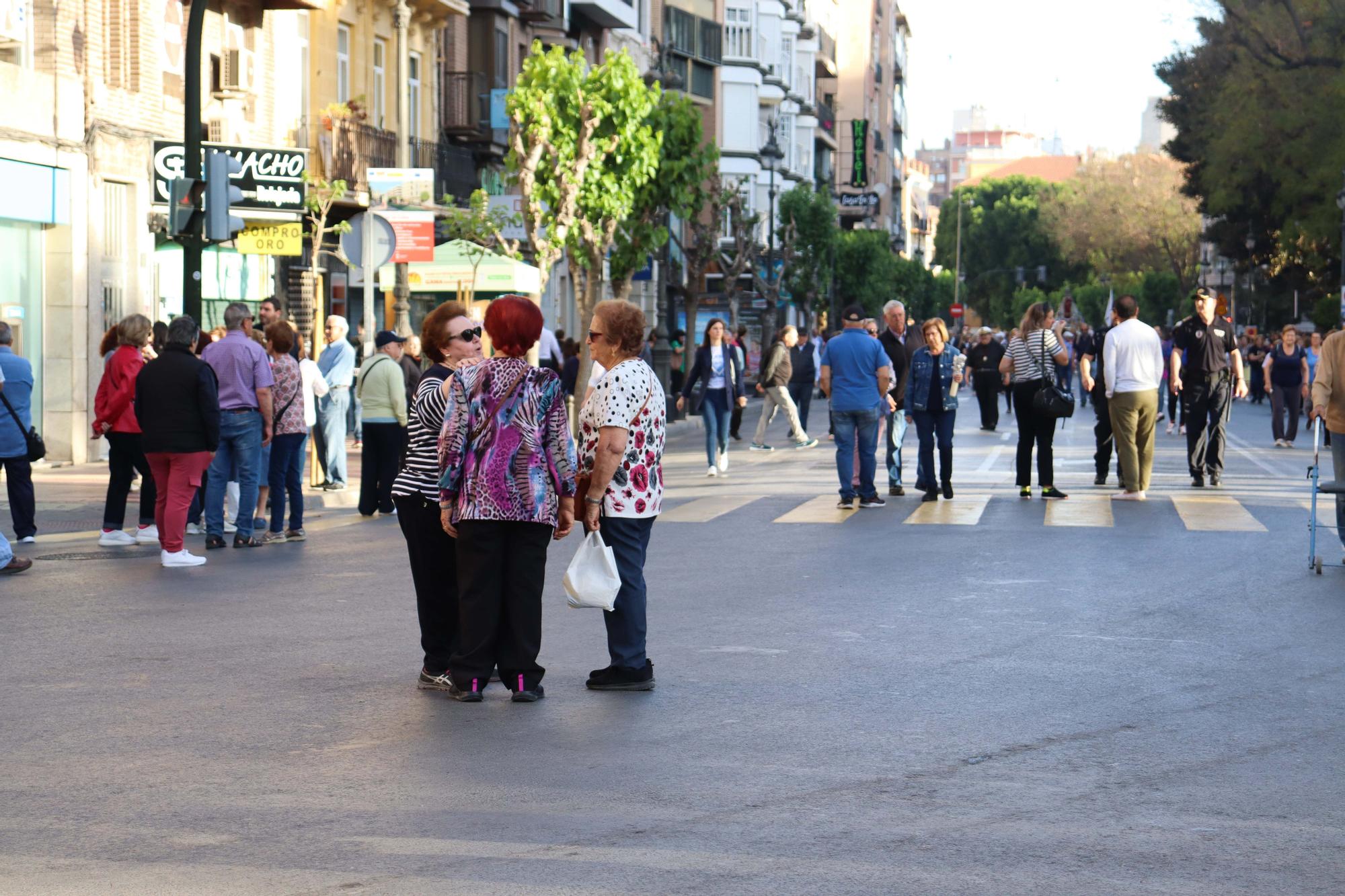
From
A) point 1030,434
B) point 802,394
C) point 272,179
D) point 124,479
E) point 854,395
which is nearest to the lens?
point 124,479

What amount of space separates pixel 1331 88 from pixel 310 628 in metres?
36.8

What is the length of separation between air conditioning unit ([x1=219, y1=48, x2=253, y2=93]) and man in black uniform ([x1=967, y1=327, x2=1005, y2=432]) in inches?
513

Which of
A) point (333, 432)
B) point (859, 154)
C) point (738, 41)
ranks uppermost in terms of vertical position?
point (738, 41)

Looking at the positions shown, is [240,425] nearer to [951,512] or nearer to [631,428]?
[951,512]

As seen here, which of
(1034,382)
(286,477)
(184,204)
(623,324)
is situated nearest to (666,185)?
(1034,382)

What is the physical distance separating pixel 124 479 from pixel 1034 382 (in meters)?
8.76

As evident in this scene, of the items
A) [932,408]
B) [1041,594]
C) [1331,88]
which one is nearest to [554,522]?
[1041,594]

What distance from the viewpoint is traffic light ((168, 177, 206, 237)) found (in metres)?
18.3

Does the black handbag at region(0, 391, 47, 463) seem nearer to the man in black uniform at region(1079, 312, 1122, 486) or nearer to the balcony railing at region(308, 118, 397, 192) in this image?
the man in black uniform at region(1079, 312, 1122, 486)

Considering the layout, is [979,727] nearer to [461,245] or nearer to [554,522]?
[554,522]

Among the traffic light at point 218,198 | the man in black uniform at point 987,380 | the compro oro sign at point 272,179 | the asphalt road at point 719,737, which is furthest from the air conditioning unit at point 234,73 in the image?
the asphalt road at point 719,737

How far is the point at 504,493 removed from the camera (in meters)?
8.40

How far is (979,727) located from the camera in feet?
26.2

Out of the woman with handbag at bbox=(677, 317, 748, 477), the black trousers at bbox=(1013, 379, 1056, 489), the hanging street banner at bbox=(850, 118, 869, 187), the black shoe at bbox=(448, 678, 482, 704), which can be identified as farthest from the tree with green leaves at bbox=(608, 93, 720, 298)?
the hanging street banner at bbox=(850, 118, 869, 187)
